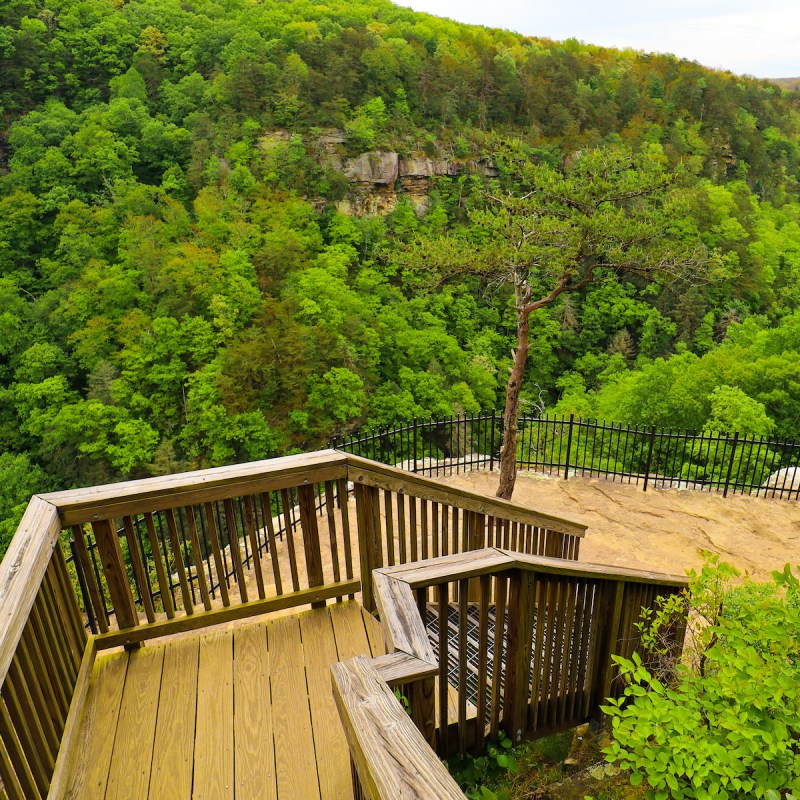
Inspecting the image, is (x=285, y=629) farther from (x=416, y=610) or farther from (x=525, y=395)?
(x=525, y=395)

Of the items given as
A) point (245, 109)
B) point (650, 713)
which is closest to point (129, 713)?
point (650, 713)

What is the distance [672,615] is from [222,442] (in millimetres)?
26736

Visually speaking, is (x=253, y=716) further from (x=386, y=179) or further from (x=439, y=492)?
(x=386, y=179)

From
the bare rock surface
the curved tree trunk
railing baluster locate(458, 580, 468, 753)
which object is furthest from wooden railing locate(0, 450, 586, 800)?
the curved tree trunk

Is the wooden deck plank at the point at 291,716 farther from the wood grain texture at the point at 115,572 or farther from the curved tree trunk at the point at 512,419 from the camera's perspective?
the curved tree trunk at the point at 512,419

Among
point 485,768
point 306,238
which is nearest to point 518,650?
point 485,768

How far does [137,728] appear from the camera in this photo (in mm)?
2430

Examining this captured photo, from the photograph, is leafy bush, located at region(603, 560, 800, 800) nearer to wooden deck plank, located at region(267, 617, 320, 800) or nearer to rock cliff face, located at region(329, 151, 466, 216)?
wooden deck plank, located at region(267, 617, 320, 800)

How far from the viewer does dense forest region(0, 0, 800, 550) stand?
28.1m

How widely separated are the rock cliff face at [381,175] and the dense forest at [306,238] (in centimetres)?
30

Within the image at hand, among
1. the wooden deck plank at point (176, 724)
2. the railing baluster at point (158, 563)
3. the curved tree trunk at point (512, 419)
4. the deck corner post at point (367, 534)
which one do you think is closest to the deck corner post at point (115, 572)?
the railing baluster at point (158, 563)

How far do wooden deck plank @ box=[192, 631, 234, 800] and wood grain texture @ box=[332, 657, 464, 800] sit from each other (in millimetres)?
1236

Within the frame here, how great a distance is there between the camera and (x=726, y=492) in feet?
30.5

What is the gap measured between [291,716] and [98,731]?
2.74ft
